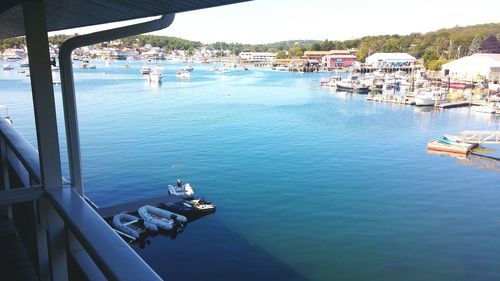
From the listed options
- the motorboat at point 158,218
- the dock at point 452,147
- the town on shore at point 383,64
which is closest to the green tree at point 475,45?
the town on shore at point 383,64

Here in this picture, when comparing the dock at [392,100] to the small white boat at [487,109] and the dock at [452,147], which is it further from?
the dock at [452,147]

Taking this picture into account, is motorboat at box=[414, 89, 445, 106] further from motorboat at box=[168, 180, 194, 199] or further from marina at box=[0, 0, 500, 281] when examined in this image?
motorboat at box=[168, 180, 194, 199]

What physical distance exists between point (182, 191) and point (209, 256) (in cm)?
359

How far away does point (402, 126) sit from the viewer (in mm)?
21906

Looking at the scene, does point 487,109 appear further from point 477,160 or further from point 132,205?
point 132,205

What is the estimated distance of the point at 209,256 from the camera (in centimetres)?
798

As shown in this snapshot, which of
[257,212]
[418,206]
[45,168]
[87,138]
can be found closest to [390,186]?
[418,206]

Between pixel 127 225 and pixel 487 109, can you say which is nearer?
pixel 127 225

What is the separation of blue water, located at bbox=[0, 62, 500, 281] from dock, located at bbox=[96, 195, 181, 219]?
3.09ft

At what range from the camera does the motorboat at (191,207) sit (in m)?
9.96

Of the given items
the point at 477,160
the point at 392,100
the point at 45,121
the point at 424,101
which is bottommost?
the point at 477,160

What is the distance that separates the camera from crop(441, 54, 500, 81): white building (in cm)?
3607

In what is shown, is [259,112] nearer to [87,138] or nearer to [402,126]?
[402,126]

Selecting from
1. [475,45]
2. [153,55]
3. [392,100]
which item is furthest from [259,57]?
[392,100]
